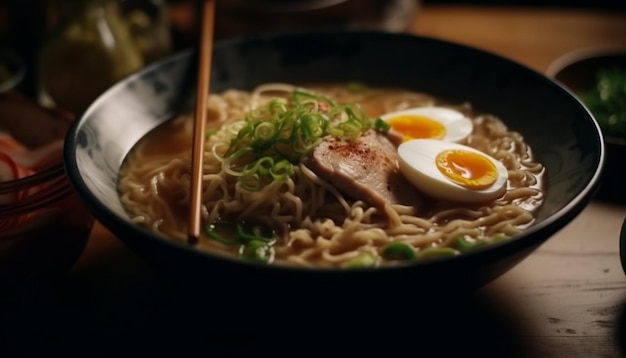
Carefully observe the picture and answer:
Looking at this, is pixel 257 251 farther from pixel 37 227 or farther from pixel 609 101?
pixel 609 101

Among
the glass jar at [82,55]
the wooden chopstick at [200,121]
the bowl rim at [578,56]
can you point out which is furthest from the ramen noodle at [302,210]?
the bowl rim at [578,56]

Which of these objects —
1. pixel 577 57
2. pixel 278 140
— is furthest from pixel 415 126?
pixel 577 57

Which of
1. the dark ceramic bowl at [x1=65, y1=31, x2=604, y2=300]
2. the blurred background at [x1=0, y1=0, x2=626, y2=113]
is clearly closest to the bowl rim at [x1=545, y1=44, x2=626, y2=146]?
the dark ceramic bowl at [x1=65, y1=31, x2=604, y2=300]

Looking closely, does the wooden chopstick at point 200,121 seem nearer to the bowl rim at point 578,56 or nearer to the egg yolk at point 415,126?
the egg yolk at point 415,126

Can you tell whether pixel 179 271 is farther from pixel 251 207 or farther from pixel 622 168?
pixel 622 168

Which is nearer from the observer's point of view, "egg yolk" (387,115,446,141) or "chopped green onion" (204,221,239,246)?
"chopped green onion" (204,221,239,246)

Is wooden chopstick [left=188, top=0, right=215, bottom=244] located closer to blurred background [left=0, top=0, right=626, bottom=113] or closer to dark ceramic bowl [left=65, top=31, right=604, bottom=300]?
dark ceramic bowl [left=65, top=31, right=604, bottom=300]

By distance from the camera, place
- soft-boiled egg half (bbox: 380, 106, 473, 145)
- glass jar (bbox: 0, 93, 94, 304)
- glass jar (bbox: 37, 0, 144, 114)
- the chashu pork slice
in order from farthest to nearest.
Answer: glass jar (bbox: 37, 0, 144, 114), soft-boiled egg half (bbox: 380, 106, 473, 145), the chashu pork slice, glass jar (bbox: 0, 93, 94, 304)
